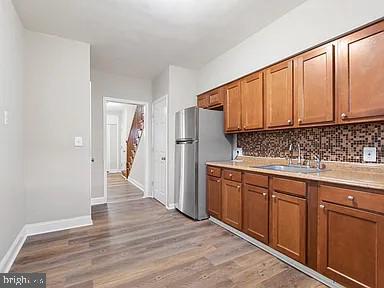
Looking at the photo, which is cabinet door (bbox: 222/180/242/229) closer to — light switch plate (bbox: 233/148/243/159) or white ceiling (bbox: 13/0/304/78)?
light switch plate (bbox: 233/148/243/159)

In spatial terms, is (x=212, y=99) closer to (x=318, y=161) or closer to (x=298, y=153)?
(x=298, y=153)

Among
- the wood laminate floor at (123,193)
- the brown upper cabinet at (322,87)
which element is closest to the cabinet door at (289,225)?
the brown upper cabinet at (322,87)

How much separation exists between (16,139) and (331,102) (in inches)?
127

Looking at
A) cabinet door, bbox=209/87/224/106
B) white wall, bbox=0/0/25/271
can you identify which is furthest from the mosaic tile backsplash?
white wall, bbox=0/0/25/271

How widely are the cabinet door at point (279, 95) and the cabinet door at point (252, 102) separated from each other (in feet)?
0.36

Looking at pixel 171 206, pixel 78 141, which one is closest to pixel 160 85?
pixel 78 141

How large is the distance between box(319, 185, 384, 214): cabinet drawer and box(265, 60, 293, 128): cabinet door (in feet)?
Result: 2.92

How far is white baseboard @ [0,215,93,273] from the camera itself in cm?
202

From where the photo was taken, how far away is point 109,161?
924cm

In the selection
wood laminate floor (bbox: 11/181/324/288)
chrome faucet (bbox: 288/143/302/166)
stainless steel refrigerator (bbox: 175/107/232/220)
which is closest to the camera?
wood laminate floor (bbox: 11/181/324/288)

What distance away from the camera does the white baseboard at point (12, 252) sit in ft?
6.07

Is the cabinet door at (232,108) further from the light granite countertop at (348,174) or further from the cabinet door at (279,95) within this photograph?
the light granite countertop at (348,174)

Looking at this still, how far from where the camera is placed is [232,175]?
8.87 feet

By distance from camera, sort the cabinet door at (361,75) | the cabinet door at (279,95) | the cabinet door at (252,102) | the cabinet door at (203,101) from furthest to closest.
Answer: the cabinet door at (203,101) → the cabinet door at (252,102) → the cabinet door at (279,95) → the cabinet door at (361,75)
